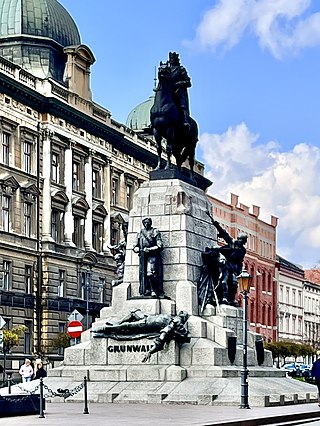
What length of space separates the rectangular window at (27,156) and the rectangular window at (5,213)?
339 cm

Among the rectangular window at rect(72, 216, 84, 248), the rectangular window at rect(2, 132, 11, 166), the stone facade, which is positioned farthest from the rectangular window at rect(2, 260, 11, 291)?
the rectangular window at rect(72, 216, 84, 248)

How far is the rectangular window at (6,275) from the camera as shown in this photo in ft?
234

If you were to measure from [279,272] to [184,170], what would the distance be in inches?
3710

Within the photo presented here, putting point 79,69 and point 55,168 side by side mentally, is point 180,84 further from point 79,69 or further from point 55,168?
point 79,69

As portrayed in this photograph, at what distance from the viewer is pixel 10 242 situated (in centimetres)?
7231

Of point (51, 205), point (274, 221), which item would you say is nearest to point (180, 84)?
point (51, 205)

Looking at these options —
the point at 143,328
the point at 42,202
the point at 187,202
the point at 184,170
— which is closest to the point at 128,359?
the point at 143,328

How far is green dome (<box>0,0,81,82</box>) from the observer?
82.4 metres

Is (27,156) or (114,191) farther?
(114,191)

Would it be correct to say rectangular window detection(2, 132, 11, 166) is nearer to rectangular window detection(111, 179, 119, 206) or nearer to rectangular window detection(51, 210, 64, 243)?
rectangular window detection(51, 210, 64, 243)

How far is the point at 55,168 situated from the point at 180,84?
137ft

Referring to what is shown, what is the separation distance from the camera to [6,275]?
71.8 metres

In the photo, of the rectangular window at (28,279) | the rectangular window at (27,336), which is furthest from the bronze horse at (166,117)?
the rectangular window at (27,336)

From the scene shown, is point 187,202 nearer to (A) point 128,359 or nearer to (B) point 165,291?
(B) point 165,291
